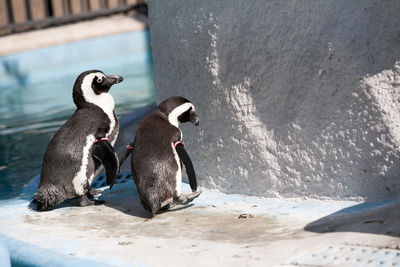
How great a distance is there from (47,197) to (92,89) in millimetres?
620

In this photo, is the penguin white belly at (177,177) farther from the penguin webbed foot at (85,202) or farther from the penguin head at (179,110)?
the penguin webbed foot at (85,202)

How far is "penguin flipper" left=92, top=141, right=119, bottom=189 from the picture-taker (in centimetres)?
343

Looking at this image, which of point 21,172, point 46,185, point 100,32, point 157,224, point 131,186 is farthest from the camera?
point 100,32

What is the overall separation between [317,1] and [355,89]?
0.42 metres

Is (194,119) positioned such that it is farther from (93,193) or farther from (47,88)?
(47,88)

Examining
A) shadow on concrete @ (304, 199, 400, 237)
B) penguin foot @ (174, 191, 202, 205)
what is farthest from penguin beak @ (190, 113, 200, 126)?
shadow on concrete @ (304, 199, 400, 237)

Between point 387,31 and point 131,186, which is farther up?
point 387,31

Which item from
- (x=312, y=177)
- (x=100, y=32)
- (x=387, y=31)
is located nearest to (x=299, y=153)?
(x=312, y=177)

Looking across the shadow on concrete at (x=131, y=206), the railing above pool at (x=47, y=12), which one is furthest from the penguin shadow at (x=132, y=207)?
the railing above pool at (x=47, y=12)

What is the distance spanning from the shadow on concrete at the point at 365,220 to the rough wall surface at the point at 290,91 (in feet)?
0.47

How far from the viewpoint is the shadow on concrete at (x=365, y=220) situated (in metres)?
2.54

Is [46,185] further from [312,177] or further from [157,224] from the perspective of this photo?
[312,177]

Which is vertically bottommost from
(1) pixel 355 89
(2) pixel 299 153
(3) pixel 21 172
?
(3) pixel 21 172

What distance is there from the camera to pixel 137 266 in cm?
252
